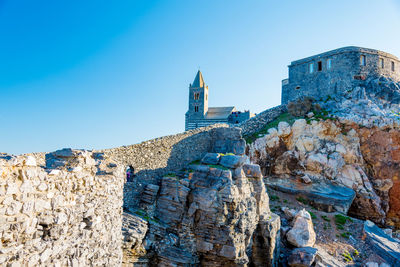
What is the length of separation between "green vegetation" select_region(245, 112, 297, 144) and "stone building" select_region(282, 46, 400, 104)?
5785 mm

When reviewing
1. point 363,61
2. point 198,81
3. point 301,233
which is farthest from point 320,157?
point 198,81

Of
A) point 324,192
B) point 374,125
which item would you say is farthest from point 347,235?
point 374,125

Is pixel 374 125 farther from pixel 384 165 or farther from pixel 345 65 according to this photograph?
pixel 345 65

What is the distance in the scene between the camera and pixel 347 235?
16.1 meters

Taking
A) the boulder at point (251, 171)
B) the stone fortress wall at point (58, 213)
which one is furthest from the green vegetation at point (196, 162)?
the stone fortress wall at point (58, 213)

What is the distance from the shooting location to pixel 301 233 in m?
13.9

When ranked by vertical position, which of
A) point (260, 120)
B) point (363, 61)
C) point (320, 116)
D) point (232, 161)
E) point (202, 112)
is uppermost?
point (363, 61)

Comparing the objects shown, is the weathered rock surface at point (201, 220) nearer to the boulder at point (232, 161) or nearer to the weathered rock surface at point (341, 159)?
the boulder at point (232, 161)

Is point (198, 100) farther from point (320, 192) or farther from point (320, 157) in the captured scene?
point (320, 192)

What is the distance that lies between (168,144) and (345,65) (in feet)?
78.4

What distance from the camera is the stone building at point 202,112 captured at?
37.0 metres

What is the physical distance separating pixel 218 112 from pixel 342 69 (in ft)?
57.0

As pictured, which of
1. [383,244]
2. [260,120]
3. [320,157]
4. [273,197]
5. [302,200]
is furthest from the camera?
[260,120]

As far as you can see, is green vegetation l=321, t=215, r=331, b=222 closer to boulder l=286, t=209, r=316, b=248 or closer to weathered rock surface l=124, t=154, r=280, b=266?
boulder l=286, t=209, r=316, b=248
